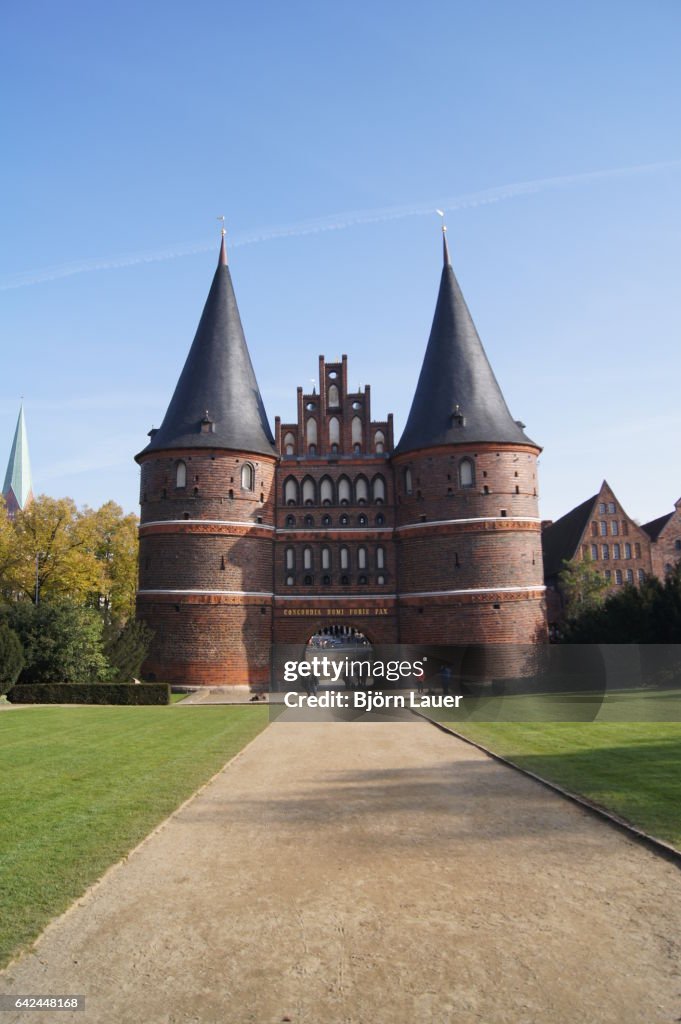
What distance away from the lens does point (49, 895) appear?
21.7ft

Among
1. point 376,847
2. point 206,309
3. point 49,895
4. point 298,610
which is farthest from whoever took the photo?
point 206,309

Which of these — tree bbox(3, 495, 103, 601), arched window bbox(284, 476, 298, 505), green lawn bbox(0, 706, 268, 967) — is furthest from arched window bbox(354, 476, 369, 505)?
green lawn bbox(0, 706, 268, 967)

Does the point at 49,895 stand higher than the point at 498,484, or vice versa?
the point at 498,484

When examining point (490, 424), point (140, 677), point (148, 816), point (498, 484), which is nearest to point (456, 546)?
point (498, 484)

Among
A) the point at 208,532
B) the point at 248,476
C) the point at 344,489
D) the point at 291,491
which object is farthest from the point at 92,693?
the point at 344,489

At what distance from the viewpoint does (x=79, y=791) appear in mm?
10930

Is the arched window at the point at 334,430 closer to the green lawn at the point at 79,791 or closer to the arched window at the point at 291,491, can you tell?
the arched window at the point at 291,491

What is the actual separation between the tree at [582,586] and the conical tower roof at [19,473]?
83896 mm

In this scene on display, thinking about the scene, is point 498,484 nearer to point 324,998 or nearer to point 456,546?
point 456,546

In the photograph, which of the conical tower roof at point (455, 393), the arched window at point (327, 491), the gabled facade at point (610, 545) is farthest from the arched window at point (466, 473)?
the gabled facade at point (610, 545)

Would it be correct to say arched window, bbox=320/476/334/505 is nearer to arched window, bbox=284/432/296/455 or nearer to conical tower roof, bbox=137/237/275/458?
arched window, bbox=284/432/296/455

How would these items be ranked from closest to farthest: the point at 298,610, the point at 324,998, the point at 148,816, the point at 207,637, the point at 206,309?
the point at 324,998 < the point at 148,816 < the point at 207,637 < the point at 298,610 < the point at 206,309

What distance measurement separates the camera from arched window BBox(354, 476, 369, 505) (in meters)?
40.1

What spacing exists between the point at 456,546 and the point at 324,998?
3280 centimetres
